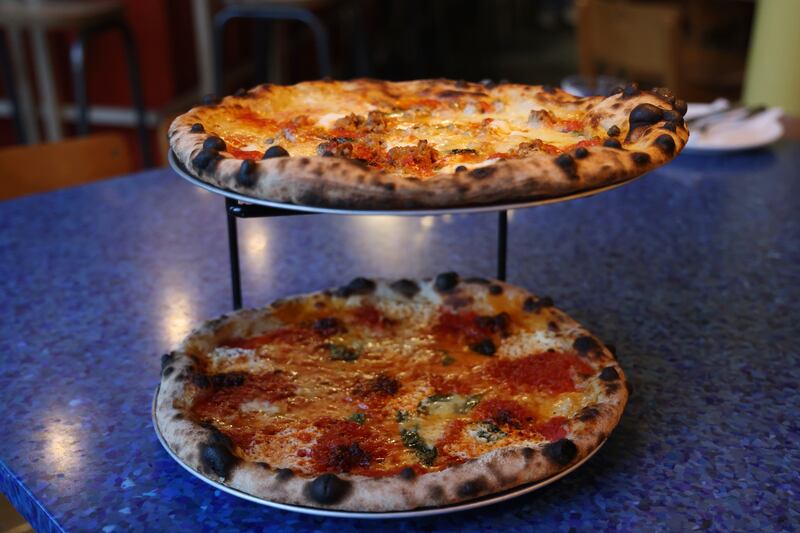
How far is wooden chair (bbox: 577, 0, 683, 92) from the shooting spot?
300 cm

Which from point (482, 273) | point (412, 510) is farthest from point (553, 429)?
point (482, 273)

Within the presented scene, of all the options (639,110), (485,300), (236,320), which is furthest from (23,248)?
(639,110)

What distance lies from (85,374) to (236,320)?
0.76 ft

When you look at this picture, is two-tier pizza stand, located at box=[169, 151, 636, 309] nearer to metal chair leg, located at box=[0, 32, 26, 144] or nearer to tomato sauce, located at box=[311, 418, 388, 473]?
tomato sauce, located at box=[311, 418, 388, 473]

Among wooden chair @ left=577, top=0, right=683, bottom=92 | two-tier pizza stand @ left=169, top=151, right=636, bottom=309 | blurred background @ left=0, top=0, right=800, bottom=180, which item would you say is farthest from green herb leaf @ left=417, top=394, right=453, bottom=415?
wooden chair @ left=577, top=0, right=683, bottom=92

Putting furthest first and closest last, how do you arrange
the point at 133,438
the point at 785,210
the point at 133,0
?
the point at 133,0 → the point at 785,210 → the point at 133,438

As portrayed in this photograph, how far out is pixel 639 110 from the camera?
1.08 metres

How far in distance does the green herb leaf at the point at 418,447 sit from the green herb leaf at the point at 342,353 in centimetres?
19

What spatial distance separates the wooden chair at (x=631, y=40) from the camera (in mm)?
3004

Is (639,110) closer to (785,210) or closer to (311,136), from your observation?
(311,136)

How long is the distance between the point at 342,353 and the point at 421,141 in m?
0.31

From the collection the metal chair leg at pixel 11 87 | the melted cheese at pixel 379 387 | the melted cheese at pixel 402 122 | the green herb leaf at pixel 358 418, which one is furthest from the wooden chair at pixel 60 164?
the metal chair leg at pixel 11 87

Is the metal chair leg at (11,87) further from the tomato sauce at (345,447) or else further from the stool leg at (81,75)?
the tomato sauce at (345,447)

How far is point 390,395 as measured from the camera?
1.08m
